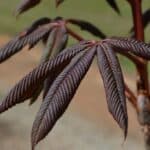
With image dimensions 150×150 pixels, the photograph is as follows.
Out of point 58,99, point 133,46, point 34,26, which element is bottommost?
point 58,99

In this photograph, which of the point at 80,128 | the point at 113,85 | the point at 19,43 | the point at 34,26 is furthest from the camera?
the point at 80,128

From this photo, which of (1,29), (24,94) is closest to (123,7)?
(1,29)

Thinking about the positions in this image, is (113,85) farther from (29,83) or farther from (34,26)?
(34,26)

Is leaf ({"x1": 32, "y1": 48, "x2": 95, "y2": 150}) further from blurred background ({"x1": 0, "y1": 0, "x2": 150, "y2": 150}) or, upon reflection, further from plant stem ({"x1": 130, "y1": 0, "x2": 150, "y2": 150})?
blurred background ({"x1": 0, "y1": 0, "x2": 150, "y2": 150})

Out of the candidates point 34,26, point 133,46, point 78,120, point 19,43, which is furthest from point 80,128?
point 133,46

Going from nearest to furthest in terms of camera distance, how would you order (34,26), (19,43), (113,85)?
1. (113,85)
2. (19,43)
3. (34,26)

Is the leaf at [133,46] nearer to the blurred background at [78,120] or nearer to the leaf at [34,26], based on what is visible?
the leaf at [34,26]

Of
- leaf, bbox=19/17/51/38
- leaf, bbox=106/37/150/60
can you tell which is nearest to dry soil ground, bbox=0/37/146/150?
leaf, bbox=19/17/51/38
